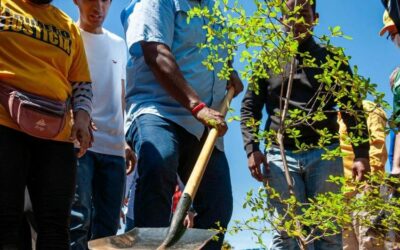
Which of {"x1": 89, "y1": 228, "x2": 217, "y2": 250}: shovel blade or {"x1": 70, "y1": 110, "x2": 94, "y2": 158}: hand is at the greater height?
{"x1": 70, "y1": 110, "x2": 94, "y2": 158}: hand

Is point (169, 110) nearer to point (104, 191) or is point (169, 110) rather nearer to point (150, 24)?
point (150, 24)

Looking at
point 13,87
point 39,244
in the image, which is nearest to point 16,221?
point 39,244

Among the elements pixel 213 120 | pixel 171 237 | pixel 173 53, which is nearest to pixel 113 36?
pixel 173 53

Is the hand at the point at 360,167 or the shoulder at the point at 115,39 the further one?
the shoulder at the point at 115,39

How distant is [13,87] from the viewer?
2.85 meters

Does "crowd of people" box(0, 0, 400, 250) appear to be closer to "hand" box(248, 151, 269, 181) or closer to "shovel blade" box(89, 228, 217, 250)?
"hand" box(248, 151, 269, 181)

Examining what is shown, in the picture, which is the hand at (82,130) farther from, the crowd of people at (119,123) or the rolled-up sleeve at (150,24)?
the rolled-up sleeve at (150,24)

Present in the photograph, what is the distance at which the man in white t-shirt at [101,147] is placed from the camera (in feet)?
11.7

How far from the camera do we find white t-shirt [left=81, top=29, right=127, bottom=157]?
12.8 feet

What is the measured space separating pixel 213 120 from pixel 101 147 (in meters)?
Answer: 1.16

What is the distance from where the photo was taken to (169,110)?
337 centimetres

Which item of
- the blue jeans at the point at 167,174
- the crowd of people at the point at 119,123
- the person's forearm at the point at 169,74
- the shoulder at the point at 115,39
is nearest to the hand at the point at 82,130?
the crowd of people at the point at 119,123

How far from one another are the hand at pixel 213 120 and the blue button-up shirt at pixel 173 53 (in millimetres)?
351

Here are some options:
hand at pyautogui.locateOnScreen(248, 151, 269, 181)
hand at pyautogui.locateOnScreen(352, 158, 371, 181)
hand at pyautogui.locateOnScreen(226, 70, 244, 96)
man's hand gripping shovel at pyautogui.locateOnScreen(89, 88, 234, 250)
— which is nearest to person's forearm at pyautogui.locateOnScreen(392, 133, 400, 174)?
hand at pyautogui.locateOnScreen(352, 158, 371, 181)
